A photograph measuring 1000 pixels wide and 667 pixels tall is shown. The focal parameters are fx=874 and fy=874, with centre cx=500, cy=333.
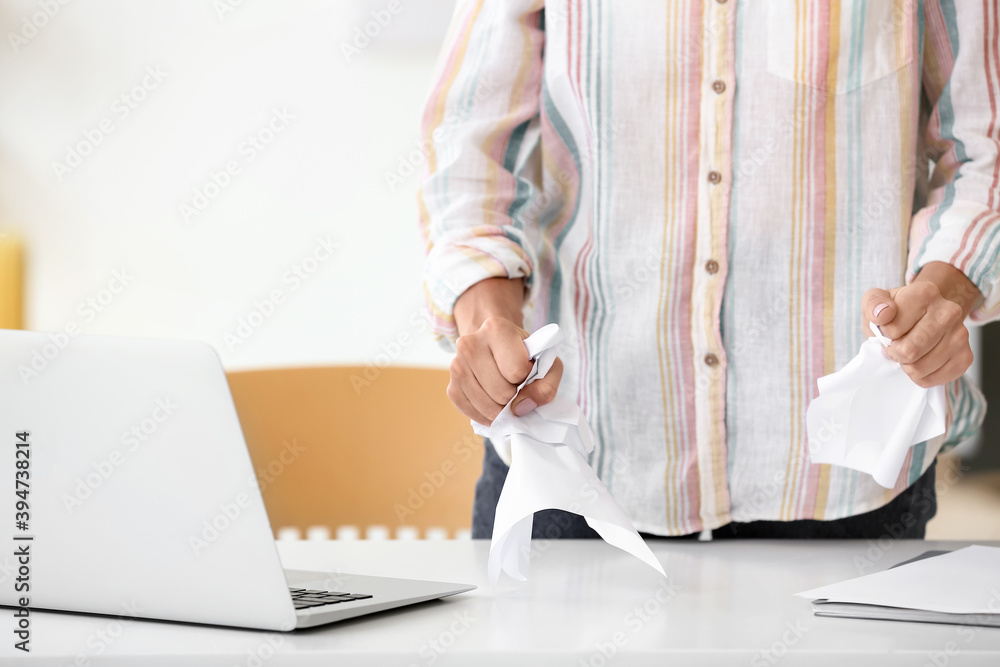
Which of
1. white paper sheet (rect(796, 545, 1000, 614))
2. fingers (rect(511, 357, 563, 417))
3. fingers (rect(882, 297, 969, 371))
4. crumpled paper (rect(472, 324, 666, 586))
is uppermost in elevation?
fingers (rect(882, 297, 969, 371))

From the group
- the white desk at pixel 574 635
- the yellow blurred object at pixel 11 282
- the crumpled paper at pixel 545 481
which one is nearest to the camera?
the white desk at pixel 574 635

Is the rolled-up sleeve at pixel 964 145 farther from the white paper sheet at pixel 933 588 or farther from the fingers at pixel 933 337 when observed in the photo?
the white paper sheet at pixel 933 588

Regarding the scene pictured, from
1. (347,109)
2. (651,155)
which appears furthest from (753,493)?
(347,109)

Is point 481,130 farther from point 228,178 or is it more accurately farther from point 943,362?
point 228,178

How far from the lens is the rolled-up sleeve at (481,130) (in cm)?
89

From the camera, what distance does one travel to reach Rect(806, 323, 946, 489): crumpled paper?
2.33ft

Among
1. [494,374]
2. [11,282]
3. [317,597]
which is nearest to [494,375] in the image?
[494,374]

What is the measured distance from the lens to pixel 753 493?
899 mm

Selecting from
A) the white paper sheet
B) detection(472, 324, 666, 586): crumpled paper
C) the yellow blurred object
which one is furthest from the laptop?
the yellow blurred object

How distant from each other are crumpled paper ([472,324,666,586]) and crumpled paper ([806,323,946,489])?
0.66 ft

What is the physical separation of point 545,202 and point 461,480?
492 millimetres

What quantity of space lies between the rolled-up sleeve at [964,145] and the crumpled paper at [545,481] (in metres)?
0.39

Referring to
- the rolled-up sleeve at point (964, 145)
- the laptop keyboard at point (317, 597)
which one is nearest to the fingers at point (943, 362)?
the rolled-up sleeve at point (964, 145)

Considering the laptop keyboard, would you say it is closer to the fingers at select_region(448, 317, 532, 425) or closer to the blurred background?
the fingers at select_region(448, 317, 532, 425)
